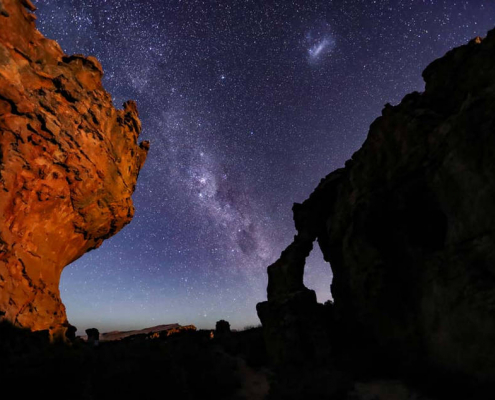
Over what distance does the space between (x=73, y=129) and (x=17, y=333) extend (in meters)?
11.8

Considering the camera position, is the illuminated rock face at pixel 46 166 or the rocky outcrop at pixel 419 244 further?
the illuminated rock face at pixel 46 166

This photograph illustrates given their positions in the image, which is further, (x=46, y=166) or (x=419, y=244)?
(x=46, y=166)

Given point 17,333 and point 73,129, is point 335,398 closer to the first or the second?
point 17,333

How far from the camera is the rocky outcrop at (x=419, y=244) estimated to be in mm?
8484

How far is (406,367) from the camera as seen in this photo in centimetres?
1086

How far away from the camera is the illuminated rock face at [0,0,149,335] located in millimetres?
13500

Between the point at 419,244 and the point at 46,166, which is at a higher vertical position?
the point at 46,166

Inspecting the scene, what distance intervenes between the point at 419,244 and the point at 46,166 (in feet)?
67.0

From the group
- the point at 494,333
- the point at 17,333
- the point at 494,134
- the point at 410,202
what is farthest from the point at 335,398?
the point at 17,333

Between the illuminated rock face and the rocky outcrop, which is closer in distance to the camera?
the rocky outcrop

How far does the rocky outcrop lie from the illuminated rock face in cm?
1345

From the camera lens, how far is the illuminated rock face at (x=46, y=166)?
13500 mm

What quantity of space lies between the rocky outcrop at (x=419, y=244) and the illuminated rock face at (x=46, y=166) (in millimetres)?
13448

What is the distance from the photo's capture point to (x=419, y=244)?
11867 mm
